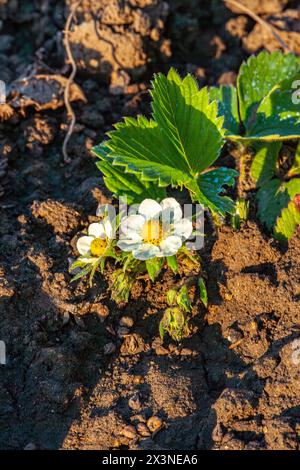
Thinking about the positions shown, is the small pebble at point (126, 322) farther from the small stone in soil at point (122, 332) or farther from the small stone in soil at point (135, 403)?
the small stone in soil at point (135, 403)

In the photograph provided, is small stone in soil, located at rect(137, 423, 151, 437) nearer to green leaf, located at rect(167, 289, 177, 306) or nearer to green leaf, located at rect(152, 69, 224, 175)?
green leaf, located at rect(167, 289, 177, 306)

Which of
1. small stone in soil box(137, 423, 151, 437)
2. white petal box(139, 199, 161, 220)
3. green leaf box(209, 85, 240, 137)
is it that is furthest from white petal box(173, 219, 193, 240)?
small stone in soil box(137, 423, 151, 437)

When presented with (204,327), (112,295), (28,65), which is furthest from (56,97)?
(204,327)

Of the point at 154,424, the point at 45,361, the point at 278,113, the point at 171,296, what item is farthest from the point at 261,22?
the point at 154,424

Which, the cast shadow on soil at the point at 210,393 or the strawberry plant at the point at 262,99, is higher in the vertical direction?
the strawberry plant at the point at 262,99

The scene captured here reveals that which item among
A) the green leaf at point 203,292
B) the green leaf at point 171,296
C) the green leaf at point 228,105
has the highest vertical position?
the green leaf at point 228,105

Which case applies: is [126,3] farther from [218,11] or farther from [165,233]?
[165,233]

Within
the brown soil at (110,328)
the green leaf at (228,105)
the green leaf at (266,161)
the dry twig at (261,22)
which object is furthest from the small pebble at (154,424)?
the dry twig at (261,22)
